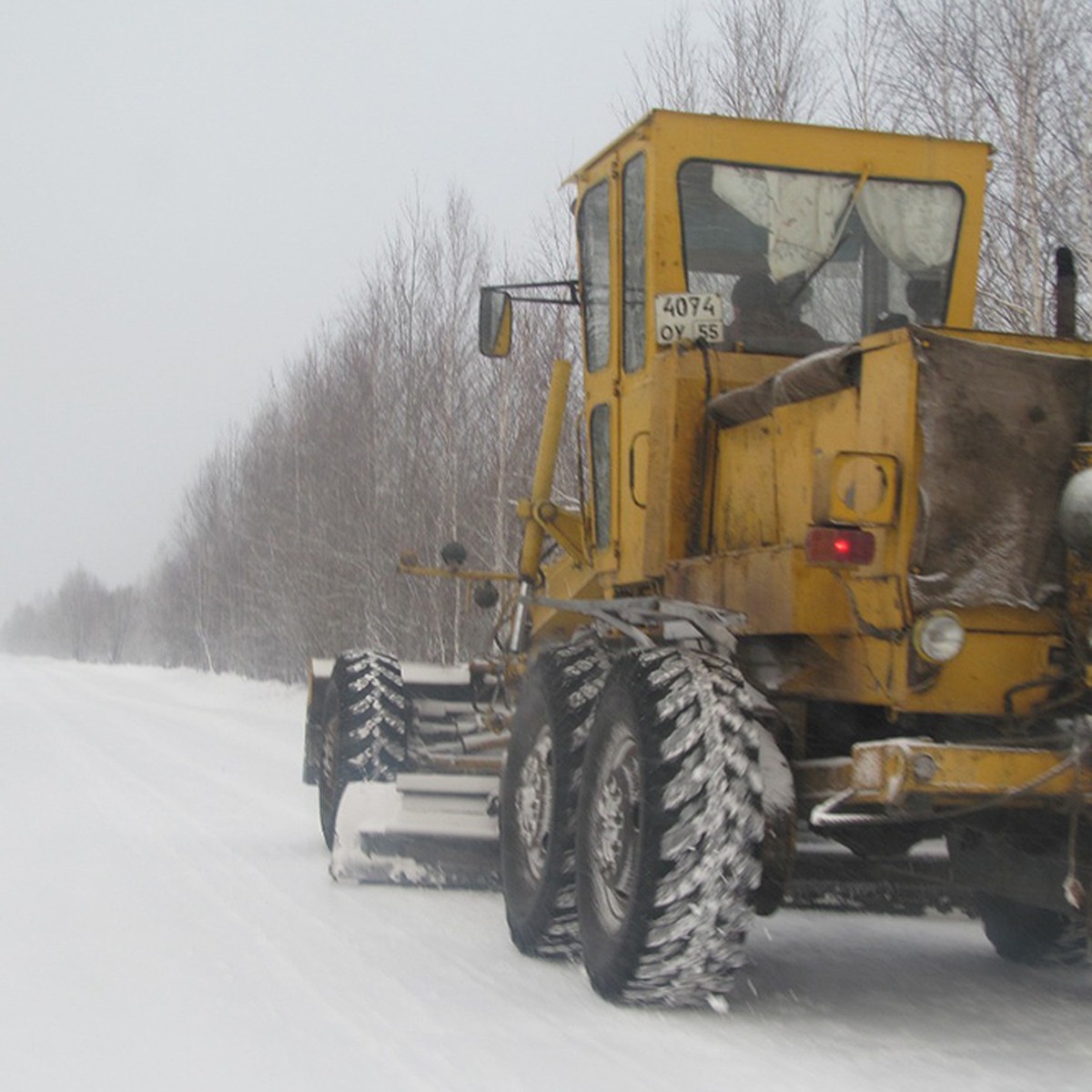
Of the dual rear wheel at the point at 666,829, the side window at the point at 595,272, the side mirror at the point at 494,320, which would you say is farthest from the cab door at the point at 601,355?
the dual rear wheel at the point at 666,829

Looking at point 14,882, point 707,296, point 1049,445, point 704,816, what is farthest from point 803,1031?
point 14,882

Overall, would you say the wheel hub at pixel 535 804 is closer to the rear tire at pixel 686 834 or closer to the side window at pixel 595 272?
the rear tire at pixel 686 834

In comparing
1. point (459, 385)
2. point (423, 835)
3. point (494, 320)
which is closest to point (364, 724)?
point (423, 835)

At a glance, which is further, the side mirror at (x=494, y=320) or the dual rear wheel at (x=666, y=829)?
the side mirror at (x=494, y=320)

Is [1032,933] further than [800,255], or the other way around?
[800,255]

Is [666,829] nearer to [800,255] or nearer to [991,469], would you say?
[991,469]

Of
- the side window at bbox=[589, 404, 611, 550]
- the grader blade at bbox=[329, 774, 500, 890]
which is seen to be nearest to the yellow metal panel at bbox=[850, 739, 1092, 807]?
the side window at bbox=[589, 404, 611, 550]

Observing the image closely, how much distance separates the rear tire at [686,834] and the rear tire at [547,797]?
2.26 feet

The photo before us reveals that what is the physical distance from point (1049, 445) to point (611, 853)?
1.91 meters

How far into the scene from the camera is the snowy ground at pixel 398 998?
4.37 metres

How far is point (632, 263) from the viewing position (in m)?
6.61

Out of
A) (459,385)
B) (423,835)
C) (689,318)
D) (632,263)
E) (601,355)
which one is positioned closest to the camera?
(689,318)

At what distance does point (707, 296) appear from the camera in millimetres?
6125

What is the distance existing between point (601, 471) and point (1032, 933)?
2602 millimetres
